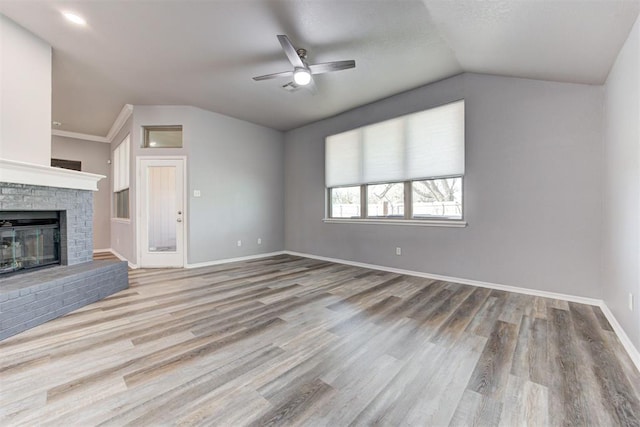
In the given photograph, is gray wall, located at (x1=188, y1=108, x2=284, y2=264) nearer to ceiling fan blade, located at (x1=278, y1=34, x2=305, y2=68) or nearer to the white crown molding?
the white crown molding

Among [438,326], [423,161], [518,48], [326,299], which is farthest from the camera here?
[423,161]

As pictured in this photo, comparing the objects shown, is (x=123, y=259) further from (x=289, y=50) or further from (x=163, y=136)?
(x=289, y=50)

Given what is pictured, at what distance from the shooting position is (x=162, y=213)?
4.76 meters

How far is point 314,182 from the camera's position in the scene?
224 inches

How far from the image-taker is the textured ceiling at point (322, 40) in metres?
2.17

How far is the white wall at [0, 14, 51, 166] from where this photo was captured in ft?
8.59

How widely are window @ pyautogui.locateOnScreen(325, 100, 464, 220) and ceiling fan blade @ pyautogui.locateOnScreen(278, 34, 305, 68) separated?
2180mm

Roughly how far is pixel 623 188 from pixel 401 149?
99.8 inches

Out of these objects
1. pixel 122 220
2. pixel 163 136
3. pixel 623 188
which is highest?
pixel 163 136

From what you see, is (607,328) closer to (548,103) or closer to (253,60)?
(548,103)

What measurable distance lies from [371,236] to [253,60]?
10.6ft

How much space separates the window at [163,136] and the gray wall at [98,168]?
268cm

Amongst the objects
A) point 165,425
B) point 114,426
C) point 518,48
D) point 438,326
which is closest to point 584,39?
point 518,48

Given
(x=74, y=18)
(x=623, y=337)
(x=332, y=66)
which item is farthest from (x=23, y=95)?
(x=623, y=337)
